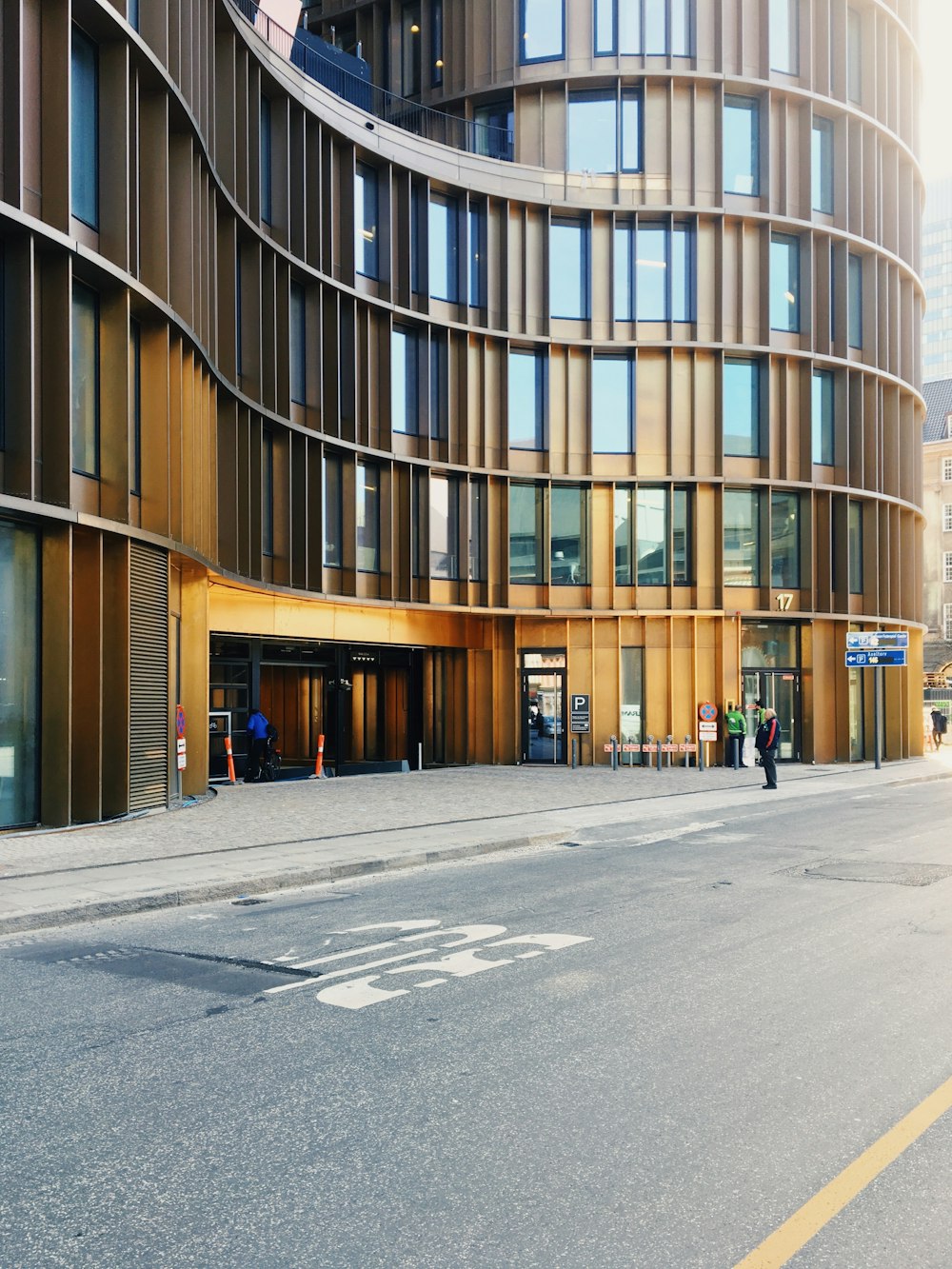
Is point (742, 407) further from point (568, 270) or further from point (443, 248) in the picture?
point (443, 248)

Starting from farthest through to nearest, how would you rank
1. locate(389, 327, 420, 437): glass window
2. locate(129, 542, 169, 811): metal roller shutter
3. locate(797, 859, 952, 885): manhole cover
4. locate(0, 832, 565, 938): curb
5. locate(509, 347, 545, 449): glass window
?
locate(509, 347, 545, 449): glass window
locate(389, 327, 420, 437): glass window
locate(129, 542, 169, 811): metal roller shutter
locate(797, 859, 952, 885): manhole cover
locate(0, 832, 565, 938): curb

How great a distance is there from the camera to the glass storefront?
15312 mm

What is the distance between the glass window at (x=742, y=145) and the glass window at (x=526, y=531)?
10.0m

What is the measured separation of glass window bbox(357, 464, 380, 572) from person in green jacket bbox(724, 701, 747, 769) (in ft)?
30.3

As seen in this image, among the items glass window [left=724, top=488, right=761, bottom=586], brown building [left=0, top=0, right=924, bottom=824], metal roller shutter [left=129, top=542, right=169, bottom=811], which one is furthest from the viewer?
glass window [left=724, top=488, right=761, bottom=586]

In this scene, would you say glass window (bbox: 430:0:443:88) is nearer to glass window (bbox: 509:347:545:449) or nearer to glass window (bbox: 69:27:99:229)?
glass window (bbox: 509:347:545:449)

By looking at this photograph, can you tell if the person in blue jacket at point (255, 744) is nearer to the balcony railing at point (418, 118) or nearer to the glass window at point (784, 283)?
the balcony railing at point (418, 118)

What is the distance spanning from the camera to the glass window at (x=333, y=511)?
89.0 ft

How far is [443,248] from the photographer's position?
100 ft

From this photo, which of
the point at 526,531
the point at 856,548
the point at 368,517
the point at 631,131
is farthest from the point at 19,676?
the point at 856,548

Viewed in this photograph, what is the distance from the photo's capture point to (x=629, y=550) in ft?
106

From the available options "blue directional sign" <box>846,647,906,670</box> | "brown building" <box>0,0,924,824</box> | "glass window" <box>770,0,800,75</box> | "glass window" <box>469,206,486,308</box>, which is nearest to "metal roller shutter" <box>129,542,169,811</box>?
"brown building" <box>0,0,924,824</box>

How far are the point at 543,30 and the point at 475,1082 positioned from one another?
32.9 m

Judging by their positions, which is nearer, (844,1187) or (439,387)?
(844,1187)
